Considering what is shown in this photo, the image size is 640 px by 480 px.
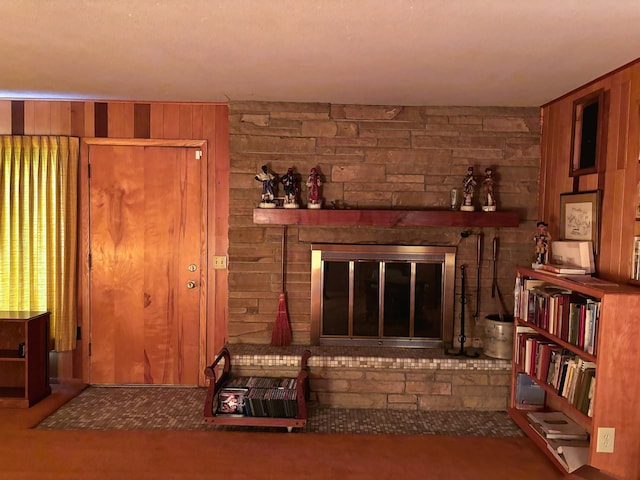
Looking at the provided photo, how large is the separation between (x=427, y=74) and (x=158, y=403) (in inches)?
117

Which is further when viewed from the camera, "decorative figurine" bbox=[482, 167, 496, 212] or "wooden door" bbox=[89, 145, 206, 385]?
"wooden door" bbox=[89, 145, 206, 385]

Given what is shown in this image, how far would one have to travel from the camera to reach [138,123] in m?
3.51

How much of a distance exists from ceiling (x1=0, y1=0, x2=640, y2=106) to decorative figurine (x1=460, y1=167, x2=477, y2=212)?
0.56m

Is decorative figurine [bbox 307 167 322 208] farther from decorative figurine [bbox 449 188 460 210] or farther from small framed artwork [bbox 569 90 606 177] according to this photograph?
small framed artwork [bbox 569 90 606 177]

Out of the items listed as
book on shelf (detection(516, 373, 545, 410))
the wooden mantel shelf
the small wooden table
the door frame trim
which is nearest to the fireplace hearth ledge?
book on shelf (detection(516, 373, 545, 410))

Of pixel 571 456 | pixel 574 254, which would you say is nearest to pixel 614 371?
pixel 571 456

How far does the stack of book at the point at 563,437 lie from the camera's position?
242 cm

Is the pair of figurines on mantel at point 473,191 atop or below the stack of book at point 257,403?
atop

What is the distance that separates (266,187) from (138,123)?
117 centimetres

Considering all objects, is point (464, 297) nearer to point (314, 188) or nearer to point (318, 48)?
point (314, 188)

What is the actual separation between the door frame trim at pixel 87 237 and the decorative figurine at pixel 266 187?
20.0 inches

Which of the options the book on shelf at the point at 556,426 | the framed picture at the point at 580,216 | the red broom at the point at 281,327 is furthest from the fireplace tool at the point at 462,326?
the red broom at the point at 281,327

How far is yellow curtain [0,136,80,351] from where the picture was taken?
135 inches

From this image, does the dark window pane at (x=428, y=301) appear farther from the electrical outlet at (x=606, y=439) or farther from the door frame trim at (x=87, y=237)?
the door frame trim at (x=87, y=237)
